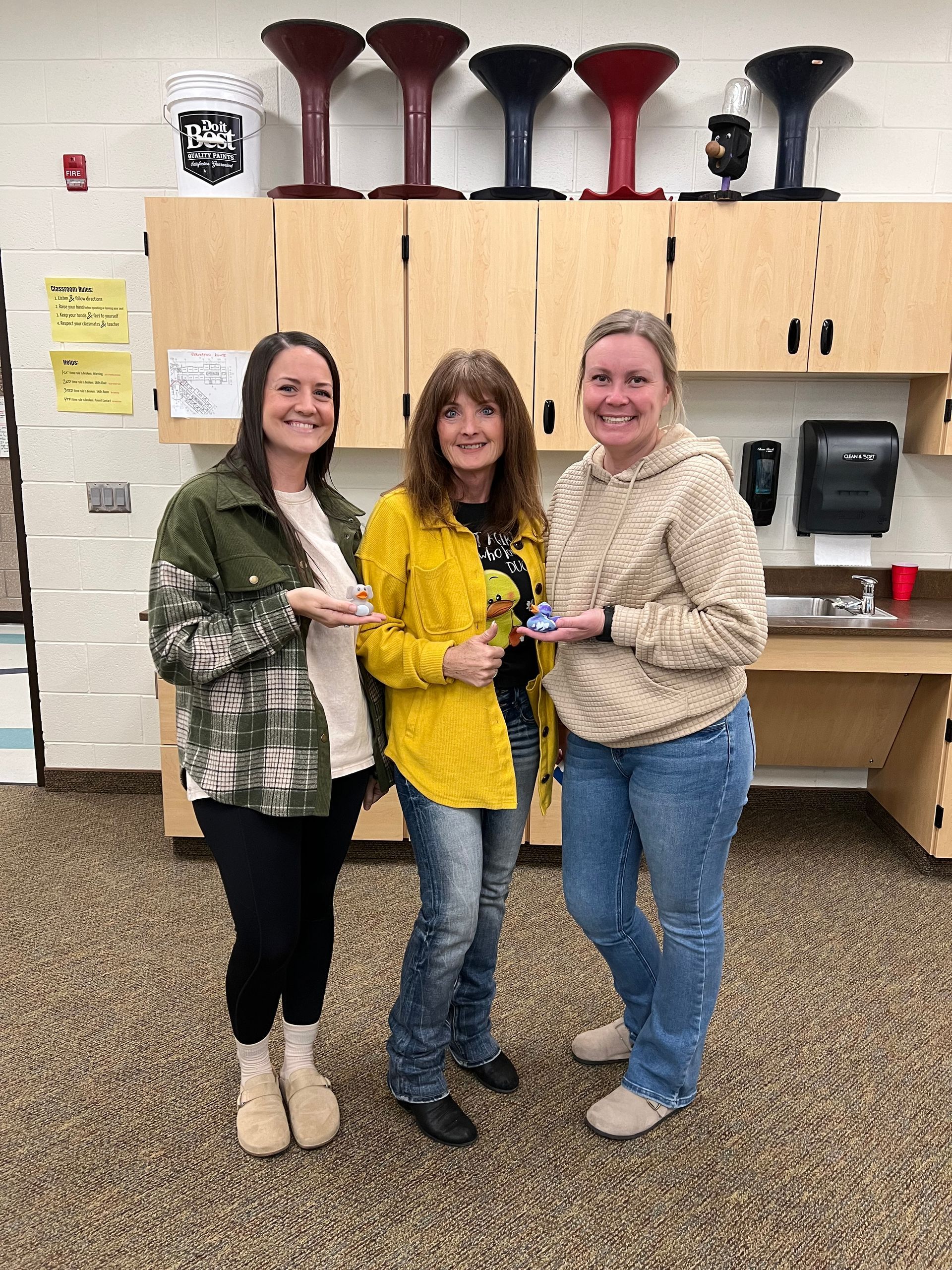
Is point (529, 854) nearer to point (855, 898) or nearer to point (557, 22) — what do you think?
point (855, 898)

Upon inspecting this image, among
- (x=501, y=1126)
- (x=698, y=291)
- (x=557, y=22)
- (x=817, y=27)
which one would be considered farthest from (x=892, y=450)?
(x=501, y=1126)

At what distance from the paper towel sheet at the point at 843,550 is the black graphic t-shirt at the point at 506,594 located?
201cm

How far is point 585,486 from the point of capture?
5.80 ft

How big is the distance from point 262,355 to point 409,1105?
150 centimetres

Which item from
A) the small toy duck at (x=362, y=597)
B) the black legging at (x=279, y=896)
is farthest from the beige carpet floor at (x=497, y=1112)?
the small toy duck at (x=362, y=597)

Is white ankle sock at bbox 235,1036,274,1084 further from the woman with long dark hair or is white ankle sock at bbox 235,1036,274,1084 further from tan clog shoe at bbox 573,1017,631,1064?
tan clog shoe at bbox 573,1017,631,1064

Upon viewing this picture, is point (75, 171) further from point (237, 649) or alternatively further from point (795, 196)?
point (237, 649)

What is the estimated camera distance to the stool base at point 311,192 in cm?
297

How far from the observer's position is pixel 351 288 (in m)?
2.99

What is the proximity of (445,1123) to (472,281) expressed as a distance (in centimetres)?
238

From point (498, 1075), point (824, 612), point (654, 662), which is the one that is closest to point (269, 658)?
point (654, 662)

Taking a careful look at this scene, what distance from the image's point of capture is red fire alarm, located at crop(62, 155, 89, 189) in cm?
326

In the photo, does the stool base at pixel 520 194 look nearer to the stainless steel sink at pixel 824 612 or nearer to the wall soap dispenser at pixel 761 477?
the wall soap dispenser at pixel 761 477

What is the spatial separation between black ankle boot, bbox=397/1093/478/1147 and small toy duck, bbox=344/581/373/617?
1.03 meters
